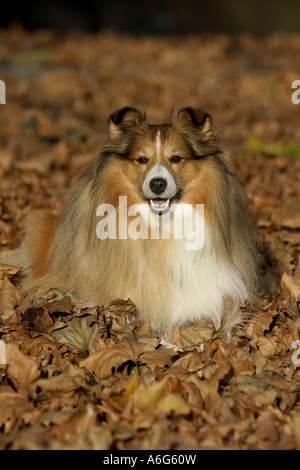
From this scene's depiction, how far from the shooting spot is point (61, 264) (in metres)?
4.57

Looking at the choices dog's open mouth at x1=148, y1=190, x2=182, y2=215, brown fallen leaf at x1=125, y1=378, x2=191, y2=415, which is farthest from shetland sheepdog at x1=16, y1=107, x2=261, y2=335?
brown fallen leaf at x1=125, y1=378, x2=191, y2=415

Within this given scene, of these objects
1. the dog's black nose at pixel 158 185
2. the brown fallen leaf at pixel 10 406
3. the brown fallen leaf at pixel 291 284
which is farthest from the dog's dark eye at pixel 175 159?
the brown fallen leaf at pixel 10 406

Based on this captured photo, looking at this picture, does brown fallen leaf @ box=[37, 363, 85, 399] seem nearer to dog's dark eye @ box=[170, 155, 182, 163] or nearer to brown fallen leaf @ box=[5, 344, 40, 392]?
brown fallen leaf @ box=[5, 344, 40, 392]

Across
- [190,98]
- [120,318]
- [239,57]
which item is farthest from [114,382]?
[239,57]

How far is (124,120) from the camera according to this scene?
170 inches

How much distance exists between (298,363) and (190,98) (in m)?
11.7

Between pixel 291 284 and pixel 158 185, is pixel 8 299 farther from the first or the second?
pixel 291 284

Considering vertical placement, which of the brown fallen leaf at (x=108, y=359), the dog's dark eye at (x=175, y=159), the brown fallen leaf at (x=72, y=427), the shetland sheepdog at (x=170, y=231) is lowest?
the brown fallen leaf at (x=72, y=427)

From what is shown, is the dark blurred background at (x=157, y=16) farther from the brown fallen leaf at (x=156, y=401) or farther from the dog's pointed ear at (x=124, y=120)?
the brown fallen leaf at (x=156, y=401)

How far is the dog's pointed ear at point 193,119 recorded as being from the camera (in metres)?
4.25

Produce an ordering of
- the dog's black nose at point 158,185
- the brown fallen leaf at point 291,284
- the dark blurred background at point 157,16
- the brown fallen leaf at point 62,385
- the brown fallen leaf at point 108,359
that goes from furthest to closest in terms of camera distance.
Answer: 1. the dark blurred background at point 157,16
2. the brown fallen leaf at point 291,284
3. the dog's black nose at point 158,185
4. the brown fallen leaf at point 108,359
5. the brown fallen leaf at point 62,385

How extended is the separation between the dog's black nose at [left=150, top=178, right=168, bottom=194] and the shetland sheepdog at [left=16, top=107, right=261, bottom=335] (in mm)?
27

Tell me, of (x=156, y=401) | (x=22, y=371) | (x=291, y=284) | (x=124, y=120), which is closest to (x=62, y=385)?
(x=22, y=371)
